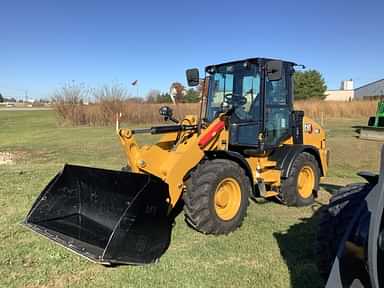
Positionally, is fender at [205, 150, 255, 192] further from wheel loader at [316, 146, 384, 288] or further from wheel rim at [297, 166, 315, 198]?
wheel loader at [316, 146, 384, 288]

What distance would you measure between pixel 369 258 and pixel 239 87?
4254mm

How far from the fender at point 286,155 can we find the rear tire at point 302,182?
0.11m

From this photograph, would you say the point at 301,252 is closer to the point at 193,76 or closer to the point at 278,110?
the point at 278,110

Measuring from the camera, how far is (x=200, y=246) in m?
4.41

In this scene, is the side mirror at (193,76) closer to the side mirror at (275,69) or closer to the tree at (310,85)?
the side mirror at (275,69)

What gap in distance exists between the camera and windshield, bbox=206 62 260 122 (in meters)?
5.63

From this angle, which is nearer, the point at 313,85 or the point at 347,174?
the point at 347,174

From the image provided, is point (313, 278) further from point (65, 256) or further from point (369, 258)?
point (65, 256)

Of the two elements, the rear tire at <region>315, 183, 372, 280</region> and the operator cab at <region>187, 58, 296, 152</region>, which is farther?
the operator cab at <region>187, 58, 296, 152</region>

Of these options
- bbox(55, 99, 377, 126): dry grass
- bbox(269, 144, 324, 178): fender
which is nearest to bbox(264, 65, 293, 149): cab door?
bbox(269, 144, 324, 178): fender

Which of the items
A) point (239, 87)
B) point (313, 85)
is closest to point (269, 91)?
point (239, 87)

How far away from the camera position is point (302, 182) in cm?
650

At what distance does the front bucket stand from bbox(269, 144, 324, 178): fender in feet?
7.54

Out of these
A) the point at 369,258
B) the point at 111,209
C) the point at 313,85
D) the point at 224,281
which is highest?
the point at 313,85
